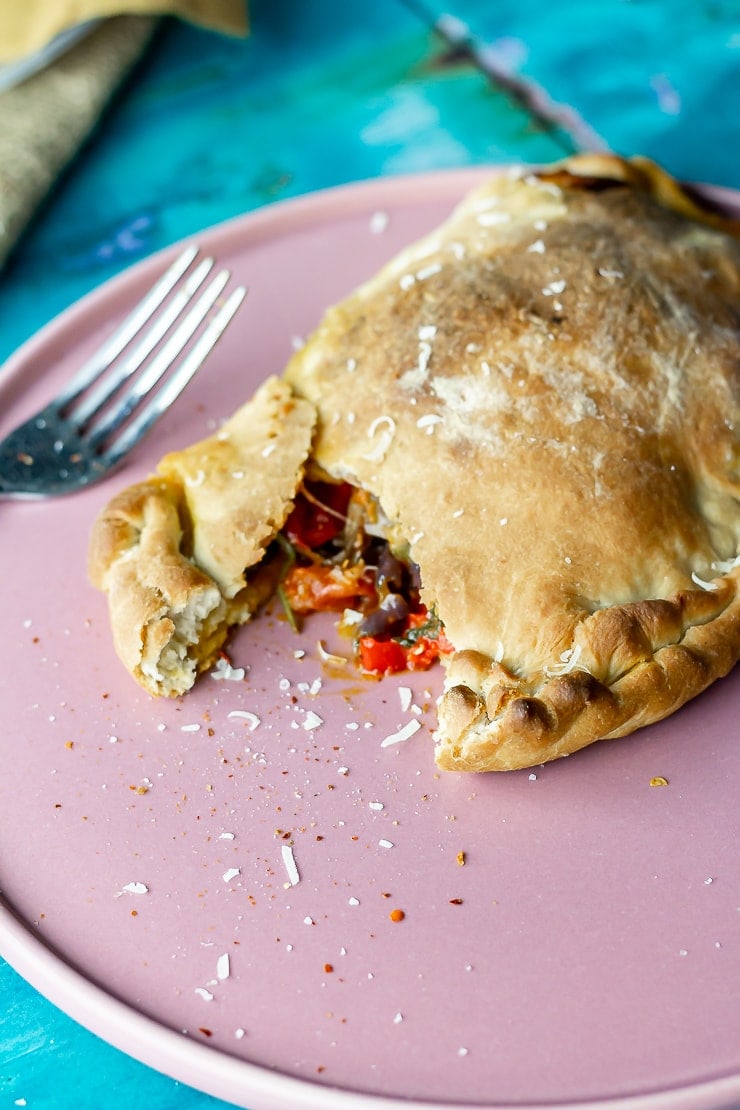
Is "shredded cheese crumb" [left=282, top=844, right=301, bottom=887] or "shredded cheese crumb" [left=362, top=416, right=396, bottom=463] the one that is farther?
"shredded cheese crumb" [left=362, top=416, right=396, bottom=463]

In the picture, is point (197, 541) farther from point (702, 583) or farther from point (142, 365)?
point (702, 583)

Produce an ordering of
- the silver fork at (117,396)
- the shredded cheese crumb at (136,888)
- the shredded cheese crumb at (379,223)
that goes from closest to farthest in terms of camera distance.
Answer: the shredded cheese crumb at (136,888) → the silver fork at (117,396) → the shredded cheese crumb at (379,223)

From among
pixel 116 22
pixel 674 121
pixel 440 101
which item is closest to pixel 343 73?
pixel 440 101

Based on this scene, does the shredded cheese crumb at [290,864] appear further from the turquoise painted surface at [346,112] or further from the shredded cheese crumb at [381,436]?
the turquoise painted surface at [346,112]

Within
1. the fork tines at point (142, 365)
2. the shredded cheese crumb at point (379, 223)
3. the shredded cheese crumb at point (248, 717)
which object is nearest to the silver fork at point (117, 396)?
the fork tines at point (142, 365)

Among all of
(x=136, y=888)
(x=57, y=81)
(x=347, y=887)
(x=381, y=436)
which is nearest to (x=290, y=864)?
(x=347, y=887)

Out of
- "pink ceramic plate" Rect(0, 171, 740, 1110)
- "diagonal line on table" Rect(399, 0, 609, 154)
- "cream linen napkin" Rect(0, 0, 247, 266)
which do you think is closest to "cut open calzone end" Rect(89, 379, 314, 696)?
"pink ceramic plate" Rect(0, 171, 740, 1110)

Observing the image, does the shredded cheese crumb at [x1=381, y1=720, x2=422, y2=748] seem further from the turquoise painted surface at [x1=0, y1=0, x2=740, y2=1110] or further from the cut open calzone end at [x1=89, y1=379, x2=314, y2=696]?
the turquoise painted surface at [x1=0, y1=0, x2=740, y2=1110]
